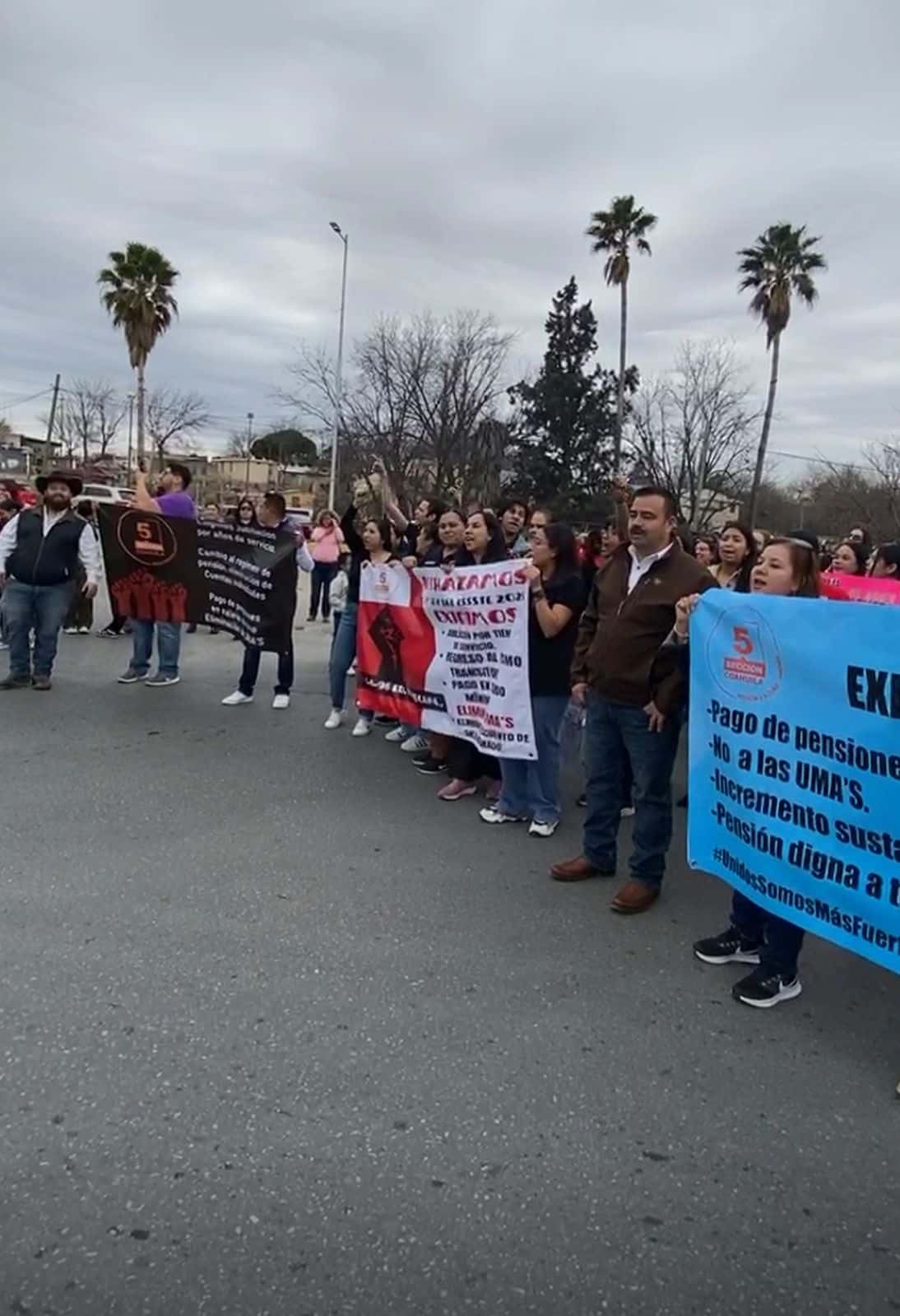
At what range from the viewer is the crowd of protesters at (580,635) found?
378cm

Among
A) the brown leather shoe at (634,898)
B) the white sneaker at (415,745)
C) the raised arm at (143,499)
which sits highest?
the raised arm at (143,499)

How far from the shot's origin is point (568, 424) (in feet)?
140

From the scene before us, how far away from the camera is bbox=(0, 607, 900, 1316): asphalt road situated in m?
2.03

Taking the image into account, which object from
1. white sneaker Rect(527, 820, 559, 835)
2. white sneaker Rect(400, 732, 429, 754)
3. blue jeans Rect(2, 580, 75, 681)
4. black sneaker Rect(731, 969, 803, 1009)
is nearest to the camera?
black sneaker Rect(731, 969, 803, 1009)

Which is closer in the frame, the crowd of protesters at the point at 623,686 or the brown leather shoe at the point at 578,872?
the crowd of protesters at the point at 623,686

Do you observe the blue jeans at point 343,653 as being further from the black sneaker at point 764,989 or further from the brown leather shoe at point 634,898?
the black sneaker at point 764,989

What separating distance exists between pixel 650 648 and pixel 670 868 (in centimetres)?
134

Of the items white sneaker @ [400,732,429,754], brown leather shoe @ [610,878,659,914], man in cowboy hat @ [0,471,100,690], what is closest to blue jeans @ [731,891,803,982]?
brown leather shoe @ [610,878,659,914]

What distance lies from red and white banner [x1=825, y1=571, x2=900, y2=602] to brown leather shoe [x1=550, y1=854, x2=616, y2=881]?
3.51 metres

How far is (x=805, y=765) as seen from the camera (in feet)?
10.3

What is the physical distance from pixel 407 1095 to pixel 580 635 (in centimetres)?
253

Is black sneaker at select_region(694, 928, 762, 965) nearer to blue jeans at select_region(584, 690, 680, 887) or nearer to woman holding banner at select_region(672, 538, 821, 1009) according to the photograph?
woman holding banner at select_region(672, 538, 821, 1009)

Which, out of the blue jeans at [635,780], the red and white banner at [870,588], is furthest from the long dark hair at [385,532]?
the red and white banner at [870,588]

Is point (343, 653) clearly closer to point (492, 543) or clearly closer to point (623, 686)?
point (492, 543)
